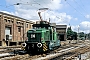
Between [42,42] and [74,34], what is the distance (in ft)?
263

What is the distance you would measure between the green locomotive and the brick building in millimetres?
23559

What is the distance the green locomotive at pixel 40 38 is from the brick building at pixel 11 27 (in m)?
23.6

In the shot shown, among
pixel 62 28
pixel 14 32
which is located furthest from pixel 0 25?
pixel 62 28

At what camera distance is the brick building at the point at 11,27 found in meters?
46.8

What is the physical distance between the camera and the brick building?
4675 centimetres

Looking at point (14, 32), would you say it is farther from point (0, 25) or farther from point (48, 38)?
point (48, 38)

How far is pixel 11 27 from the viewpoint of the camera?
51281 millimetres

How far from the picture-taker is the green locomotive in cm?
2056

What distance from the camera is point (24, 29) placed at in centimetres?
5962

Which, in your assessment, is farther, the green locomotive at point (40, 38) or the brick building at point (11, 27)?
the brick building at point (11, 27)

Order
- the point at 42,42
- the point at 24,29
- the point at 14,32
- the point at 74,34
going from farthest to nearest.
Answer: the point at 74,34 < the point at 24,29 < the point at 14,32 < the point at 42,42

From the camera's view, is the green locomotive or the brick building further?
the brick building

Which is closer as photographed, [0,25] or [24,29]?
[0,25]

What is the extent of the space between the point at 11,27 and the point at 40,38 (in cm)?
3155
